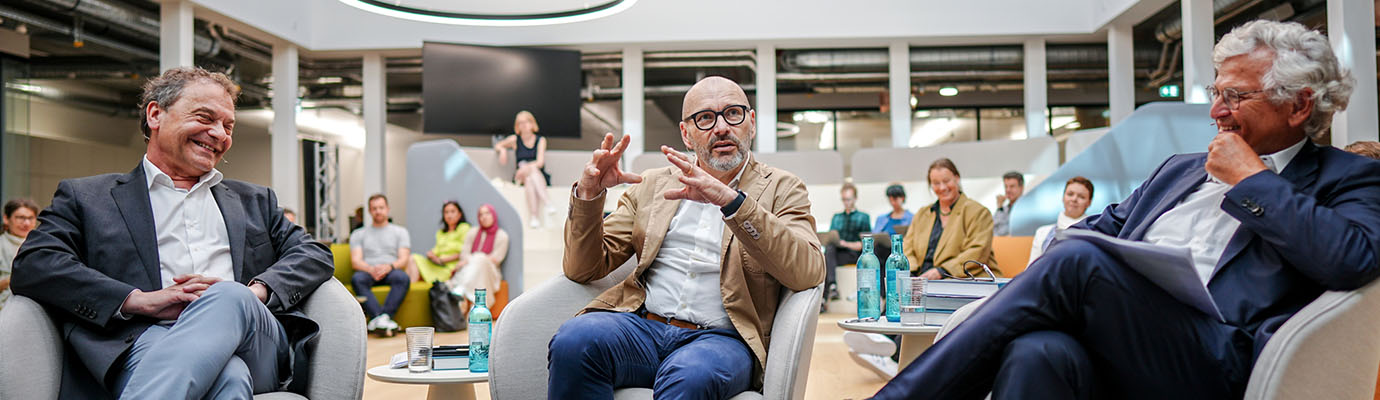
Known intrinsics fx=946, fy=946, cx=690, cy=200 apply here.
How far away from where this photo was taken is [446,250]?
759 centimetres

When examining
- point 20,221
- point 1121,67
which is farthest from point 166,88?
point 1121,67

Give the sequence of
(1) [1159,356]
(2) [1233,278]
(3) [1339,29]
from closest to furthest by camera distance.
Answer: (1) [1159,356], (2) [1233,278], (3) [1339,29]

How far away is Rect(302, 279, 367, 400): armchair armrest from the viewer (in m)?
1.99

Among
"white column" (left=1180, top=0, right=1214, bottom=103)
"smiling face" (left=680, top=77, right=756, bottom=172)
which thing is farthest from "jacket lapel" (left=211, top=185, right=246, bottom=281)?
"white column" (left=1180, top=0, right=1214, bottom=103)

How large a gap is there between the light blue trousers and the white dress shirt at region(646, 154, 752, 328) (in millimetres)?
856

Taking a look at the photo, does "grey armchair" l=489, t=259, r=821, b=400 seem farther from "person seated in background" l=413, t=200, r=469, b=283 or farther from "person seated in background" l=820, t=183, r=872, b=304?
"person seated in background" l=820, t=183, r=872, b=304

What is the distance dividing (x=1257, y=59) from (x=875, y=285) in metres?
1.40

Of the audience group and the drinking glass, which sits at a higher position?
the audience group

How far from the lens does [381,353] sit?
5.56m

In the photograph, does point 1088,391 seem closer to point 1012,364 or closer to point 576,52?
point 1012,364

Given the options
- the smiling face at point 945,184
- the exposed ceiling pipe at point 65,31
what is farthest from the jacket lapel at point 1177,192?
the exposed ceiling pipe at point 65,31

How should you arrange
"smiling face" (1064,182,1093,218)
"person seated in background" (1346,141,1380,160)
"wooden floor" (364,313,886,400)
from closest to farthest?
"person seated in background" (1346,141,1380,160) → "wooden floor" (364,313,886,400) → "smiling face" (1064,182,1093,218)

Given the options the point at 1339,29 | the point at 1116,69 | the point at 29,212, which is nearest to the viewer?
the point at 29,212

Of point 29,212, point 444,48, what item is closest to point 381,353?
point 29,212
